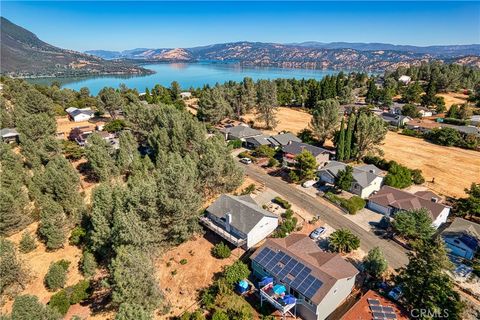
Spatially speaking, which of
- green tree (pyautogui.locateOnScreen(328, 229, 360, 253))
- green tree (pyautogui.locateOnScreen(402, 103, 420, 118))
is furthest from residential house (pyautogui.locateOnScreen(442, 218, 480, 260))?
green tree (pyautogui.locateOnScreen(402, 103, 420, 118))

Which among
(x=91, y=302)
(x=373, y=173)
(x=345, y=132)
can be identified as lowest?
(x=91, y=302)

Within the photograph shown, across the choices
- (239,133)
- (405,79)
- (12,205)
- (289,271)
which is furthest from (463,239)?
(405,79)

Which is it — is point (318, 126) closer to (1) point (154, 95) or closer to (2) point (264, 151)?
(2) point (264, 151)

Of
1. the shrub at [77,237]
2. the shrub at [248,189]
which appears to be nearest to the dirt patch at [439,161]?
the shrub at [248,189]

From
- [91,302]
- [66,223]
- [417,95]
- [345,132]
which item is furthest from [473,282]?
[417,95]

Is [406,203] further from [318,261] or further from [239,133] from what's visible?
[239,133]

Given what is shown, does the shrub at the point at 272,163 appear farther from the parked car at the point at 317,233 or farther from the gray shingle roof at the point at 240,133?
the parked car at the point at 317,233
